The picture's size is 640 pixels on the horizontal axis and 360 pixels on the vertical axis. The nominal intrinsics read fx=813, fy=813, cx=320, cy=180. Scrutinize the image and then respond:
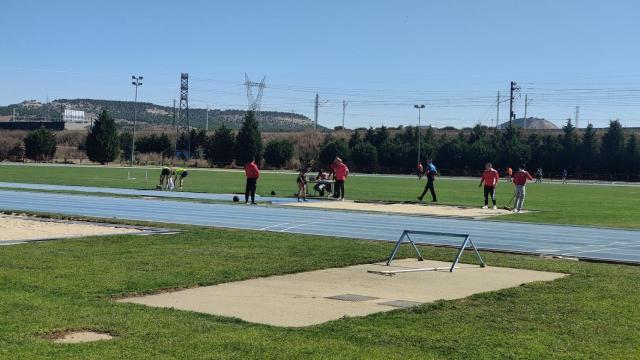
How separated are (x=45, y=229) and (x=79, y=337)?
11.9 m

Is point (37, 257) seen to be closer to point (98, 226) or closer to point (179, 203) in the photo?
point (98, 226)

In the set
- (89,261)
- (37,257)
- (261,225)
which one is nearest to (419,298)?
(89,261)

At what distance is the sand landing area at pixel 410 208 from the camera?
2767 centimetres

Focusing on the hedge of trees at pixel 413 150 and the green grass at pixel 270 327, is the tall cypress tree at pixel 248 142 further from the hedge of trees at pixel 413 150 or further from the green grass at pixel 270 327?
the green grass at pixel 270 327

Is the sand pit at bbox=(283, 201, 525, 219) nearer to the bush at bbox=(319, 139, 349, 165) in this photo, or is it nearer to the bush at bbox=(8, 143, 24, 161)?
the bush at bbox=(319, 139, 349, 165)

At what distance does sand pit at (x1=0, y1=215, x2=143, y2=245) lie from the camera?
55.6 feet

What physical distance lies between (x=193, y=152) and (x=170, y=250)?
96939mm

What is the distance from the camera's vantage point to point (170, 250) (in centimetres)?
1503

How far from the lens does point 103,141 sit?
98812mm

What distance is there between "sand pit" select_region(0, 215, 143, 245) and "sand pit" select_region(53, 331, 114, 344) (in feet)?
27.9

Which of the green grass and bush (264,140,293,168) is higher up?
bush (264,140,293,168)

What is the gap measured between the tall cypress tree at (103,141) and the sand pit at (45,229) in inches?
3106

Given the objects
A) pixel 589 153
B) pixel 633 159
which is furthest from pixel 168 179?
pixel 589 153

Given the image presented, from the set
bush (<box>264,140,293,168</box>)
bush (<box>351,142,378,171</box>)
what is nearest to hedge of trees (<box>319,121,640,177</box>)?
bush (<box>351,142,378,171</box>)
